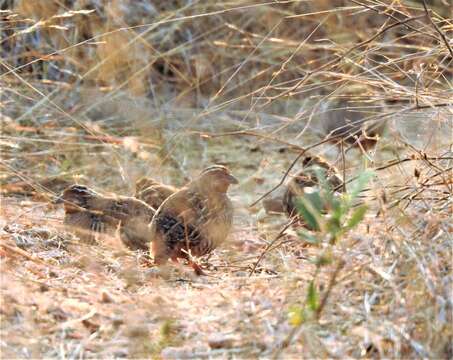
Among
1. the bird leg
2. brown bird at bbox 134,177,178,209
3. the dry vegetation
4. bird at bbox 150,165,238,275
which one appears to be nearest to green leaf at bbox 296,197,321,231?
the dry vegetation

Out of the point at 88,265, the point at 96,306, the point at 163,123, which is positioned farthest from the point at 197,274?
the point at 163,123

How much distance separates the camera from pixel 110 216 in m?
7.63

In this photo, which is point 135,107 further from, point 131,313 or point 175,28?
point 131,313

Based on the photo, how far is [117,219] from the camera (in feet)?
24.8

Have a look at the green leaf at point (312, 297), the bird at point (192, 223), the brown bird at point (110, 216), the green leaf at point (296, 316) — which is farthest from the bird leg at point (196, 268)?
the green leaf at point (312, 297)

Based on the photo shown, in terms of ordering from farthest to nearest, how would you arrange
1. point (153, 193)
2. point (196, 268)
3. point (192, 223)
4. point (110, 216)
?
point (153, 193), point (110, 216), point (192, 223), point (196, 268)

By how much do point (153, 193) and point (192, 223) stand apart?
1283mm

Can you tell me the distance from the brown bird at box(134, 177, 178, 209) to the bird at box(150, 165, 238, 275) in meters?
0.83

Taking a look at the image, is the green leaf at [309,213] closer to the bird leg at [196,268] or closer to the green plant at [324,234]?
the green plant at [324,234]

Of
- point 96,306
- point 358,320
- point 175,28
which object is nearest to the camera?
point 358,320

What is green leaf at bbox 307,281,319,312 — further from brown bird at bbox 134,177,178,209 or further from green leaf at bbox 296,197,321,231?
brown bird at bbox 134,177,178,209

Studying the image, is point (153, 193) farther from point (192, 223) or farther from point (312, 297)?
point (312, 297)

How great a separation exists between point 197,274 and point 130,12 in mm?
5801

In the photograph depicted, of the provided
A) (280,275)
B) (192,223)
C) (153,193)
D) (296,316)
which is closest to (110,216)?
(153,193)
